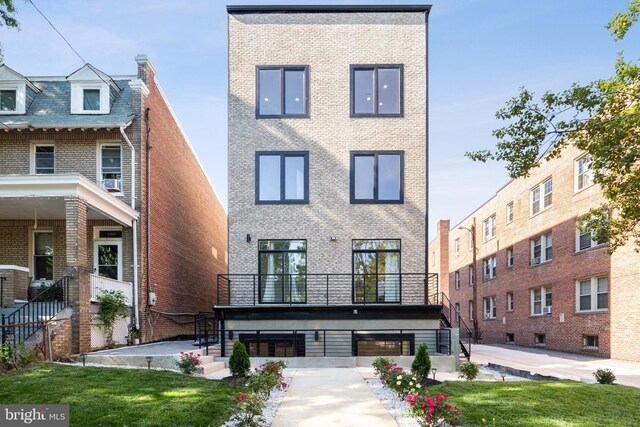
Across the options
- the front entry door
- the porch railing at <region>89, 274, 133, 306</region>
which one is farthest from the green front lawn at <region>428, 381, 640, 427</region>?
the front entry door

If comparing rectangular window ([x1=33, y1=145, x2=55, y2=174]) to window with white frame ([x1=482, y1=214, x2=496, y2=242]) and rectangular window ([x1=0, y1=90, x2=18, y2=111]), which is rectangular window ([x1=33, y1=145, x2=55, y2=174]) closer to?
rectangular window ([x1=0, y1=90, x2=18, y2=111])

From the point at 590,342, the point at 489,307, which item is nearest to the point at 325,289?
the point at 590,342

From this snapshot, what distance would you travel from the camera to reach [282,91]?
17.7 meters

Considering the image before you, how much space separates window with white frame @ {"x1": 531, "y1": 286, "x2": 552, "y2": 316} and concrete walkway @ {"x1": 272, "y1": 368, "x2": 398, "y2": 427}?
16.2 metres

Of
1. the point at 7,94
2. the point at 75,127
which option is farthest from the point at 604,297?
the point at 7,94

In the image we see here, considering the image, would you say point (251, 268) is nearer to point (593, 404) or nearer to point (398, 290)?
point (398, 290)

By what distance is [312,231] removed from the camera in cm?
1723

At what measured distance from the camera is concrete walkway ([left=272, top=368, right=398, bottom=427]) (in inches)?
283

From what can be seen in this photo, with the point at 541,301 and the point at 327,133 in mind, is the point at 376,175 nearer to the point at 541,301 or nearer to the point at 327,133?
the point at 327,133

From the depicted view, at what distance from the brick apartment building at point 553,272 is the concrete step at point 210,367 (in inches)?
421

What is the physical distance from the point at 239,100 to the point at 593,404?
14.3 meters

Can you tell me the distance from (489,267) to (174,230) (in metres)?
21.3

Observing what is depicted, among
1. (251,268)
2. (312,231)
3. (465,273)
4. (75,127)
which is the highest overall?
(75,127)

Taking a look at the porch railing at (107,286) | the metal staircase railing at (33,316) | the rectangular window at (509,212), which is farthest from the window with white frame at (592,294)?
the metal staircase railing at (33,316)
